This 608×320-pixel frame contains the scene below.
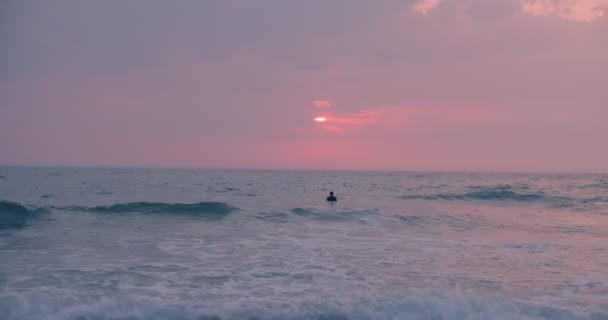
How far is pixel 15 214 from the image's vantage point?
65.5 feet

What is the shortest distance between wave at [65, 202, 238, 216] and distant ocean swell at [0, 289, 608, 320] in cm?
1497

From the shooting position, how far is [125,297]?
8.98 metres

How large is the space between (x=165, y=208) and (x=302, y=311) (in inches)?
708

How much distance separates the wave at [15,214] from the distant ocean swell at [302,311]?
11743 millimetres

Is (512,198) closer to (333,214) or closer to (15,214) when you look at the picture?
(333,214)

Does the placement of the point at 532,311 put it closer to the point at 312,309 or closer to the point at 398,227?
the point at 312,309

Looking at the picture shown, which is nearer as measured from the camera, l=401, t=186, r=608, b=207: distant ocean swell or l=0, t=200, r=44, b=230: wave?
l=0, t=200, r=44, b=230: wave

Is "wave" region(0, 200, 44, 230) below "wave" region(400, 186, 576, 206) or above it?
below

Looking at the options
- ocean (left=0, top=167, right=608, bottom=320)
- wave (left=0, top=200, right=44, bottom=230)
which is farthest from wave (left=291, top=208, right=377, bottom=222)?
wave (left=0, top=200, right=44, bottom=230)

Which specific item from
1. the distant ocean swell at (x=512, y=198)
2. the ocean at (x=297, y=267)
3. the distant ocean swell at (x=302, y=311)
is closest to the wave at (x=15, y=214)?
the ocean at (x=297, y=267)

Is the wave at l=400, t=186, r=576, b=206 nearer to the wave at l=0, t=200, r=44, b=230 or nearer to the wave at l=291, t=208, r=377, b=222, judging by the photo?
the wave at l=291, t=208, r=377, b=222

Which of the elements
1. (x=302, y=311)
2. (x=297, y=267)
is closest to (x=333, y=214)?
(x=297, y=267)

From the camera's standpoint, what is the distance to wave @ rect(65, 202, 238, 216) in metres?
23.5

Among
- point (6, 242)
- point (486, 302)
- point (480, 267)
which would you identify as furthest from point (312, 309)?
point (6, 242)
